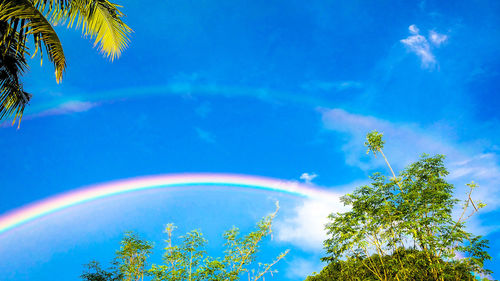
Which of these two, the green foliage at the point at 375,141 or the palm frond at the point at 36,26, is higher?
the green foliage at the point at 375,141

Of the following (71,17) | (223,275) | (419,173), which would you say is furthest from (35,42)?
(419,173)

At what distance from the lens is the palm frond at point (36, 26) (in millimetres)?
3789

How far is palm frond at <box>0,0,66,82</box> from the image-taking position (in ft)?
12.4

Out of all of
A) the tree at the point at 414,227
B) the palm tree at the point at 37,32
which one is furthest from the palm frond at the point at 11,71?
the tree at the point at 414,227

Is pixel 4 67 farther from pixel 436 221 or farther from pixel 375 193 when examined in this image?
pixel 375 193

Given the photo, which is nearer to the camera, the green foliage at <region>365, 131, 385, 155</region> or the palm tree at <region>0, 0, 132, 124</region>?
the palm tree at <region>0, 0, 132, 124</region>

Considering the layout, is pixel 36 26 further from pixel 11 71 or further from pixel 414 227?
A: pixel 414 227

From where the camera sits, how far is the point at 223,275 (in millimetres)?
6637

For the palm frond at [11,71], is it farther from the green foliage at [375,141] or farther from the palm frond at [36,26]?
the green foliage at [375,141]

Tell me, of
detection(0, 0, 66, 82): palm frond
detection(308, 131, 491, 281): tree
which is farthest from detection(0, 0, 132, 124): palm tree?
detection(308, 131, 491, 281): tree

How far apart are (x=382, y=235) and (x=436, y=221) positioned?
15.4ft

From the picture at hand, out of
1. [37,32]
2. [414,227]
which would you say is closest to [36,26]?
[37,32]

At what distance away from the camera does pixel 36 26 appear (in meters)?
4.16

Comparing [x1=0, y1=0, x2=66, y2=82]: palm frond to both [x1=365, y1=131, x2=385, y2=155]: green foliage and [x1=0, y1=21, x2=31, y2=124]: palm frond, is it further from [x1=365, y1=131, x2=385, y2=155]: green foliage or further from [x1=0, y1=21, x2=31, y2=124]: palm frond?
[x1=365, y1=131, x2=385, y2=155]: green foliage
